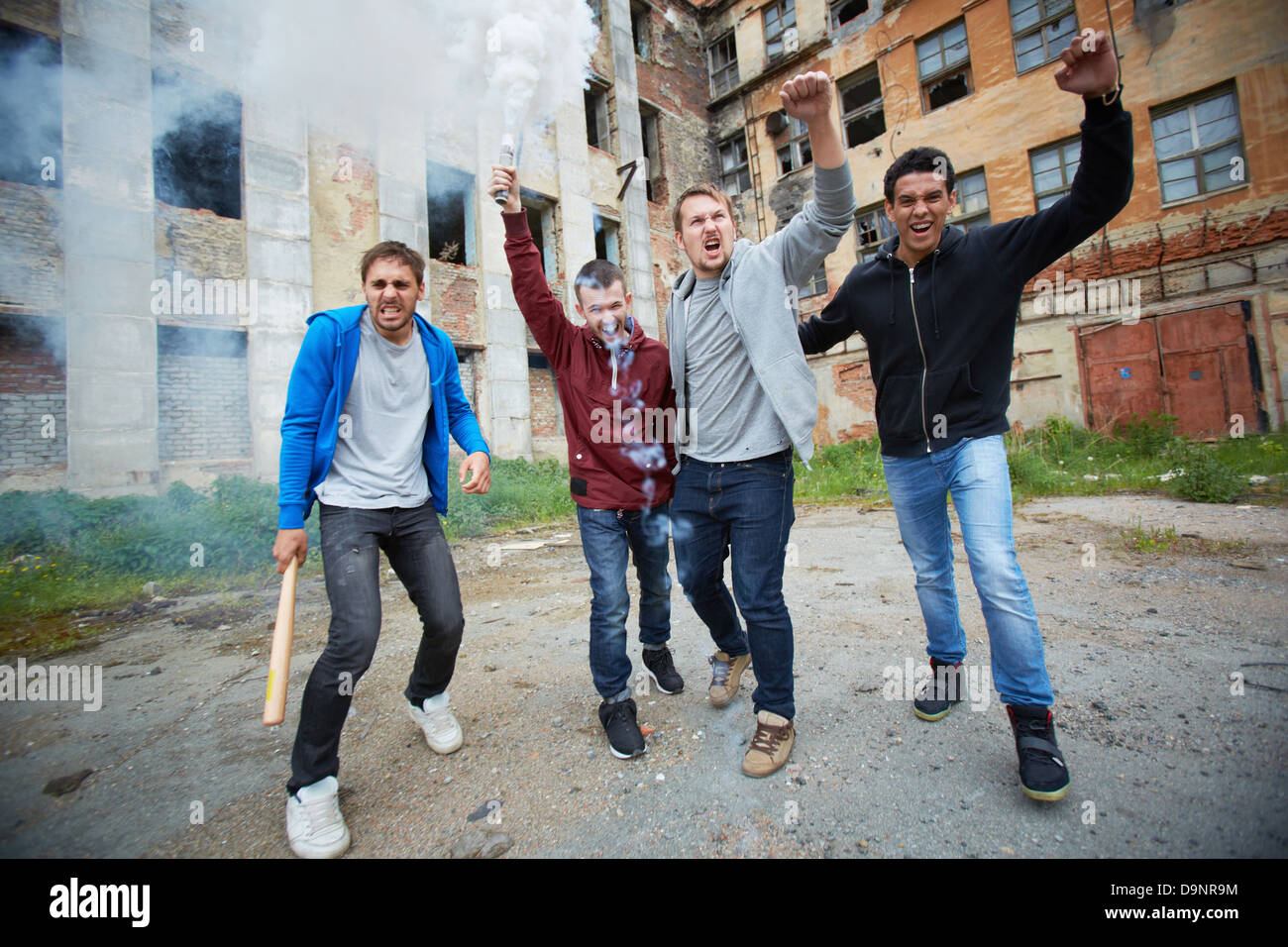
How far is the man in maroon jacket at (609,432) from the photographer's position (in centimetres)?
242

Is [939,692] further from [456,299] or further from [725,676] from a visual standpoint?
[456,299]

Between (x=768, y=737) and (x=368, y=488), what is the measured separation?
1845 mm

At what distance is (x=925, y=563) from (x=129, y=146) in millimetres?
11641

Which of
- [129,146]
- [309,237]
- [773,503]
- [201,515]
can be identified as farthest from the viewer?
[309,237]

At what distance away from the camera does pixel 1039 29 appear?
12.5 metres

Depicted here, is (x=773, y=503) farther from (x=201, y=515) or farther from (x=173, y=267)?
(x=173, y=267)

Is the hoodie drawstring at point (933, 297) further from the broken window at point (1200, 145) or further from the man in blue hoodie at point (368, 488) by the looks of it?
the broken window at point (1200, 145)

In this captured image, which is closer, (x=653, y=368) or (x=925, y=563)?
(x=925, y=563)

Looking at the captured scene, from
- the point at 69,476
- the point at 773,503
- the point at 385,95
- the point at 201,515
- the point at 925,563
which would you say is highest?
the point at 385,95

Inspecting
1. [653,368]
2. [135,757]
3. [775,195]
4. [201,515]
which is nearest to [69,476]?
[201,515]

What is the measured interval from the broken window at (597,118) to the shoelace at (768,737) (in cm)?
1565

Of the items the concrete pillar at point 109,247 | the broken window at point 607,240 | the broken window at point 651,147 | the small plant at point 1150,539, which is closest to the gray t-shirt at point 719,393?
the small plant at point 1150,539

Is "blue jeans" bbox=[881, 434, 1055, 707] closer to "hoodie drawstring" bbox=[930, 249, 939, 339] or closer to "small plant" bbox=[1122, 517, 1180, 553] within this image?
"hoodie drawstring" bbox=[930, 249, 939, 339]

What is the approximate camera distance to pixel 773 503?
222cm
